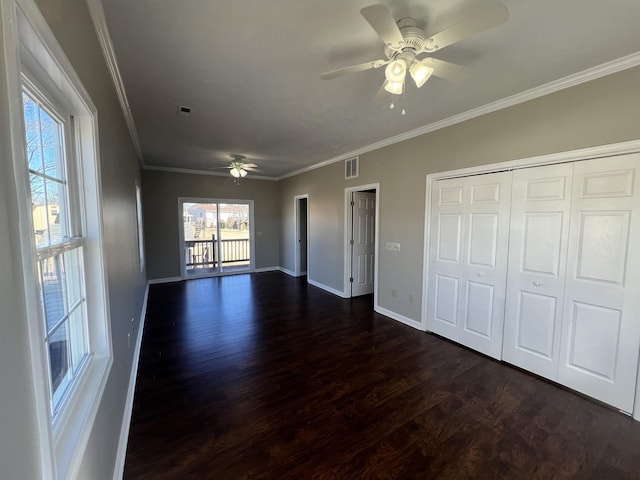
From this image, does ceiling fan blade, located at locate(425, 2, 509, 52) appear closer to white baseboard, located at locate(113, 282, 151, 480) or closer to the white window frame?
the white window frame

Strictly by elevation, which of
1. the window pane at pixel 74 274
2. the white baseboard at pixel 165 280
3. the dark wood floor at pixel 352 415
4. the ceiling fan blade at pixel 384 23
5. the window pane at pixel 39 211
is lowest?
the dark wood floor at pixel 352 415

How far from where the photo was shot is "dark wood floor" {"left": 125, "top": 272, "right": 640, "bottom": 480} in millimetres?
1678

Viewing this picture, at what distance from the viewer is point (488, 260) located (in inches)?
115

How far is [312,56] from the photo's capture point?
1.96m

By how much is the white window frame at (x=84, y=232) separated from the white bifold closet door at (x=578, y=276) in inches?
130

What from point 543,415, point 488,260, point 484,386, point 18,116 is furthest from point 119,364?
point 488,260

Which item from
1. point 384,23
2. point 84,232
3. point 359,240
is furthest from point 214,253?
point 384,23

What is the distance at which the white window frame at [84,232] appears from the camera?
25.5 inches

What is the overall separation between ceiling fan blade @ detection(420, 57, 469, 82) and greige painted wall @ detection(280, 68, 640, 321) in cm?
132

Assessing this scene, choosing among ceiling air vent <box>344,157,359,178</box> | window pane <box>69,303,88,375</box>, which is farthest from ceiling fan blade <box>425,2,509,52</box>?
ceiling air vent <box>344,157,359,178</box>

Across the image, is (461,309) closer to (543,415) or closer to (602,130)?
(543,415)

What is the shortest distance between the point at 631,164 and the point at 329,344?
307 centimetres

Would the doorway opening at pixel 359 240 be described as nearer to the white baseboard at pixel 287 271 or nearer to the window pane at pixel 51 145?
the white baseboard at pixel 287 271

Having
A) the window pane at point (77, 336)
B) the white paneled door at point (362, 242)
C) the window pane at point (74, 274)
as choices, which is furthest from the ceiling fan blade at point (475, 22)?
the white paneled door at point (362, 242)
